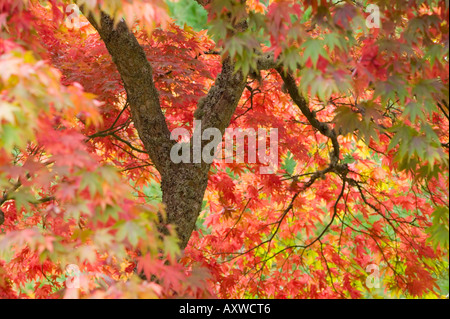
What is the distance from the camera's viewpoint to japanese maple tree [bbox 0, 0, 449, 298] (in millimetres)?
1622

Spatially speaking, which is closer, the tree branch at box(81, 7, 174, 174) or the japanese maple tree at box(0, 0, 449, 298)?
the japanese maple tree at box(0, 0, 449, 298)

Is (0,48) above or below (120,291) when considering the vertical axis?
above

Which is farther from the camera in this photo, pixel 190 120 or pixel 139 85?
pixel 190 120

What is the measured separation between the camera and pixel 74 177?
5.25ft

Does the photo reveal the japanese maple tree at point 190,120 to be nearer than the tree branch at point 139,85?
Yes

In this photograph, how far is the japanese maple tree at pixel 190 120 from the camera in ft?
5.32

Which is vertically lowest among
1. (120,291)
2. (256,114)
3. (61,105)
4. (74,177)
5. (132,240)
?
(120,291)

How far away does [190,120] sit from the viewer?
3.79 metres
